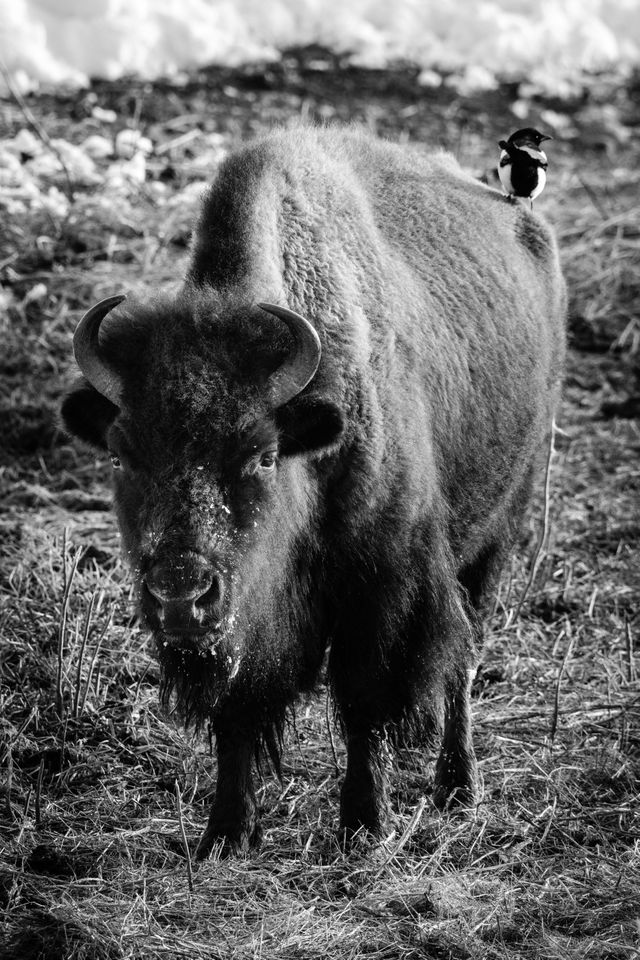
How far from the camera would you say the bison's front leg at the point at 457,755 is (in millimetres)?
5250

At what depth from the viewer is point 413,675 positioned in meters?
5.01

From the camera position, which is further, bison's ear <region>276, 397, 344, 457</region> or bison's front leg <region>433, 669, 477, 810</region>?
bison's front leg <region>433, 669, 477, 810</region>

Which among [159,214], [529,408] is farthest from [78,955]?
[159,214]

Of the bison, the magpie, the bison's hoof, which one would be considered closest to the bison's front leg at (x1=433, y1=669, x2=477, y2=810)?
the bison

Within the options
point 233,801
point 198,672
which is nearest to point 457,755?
point 233,801

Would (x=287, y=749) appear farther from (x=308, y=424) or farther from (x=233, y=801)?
(x=308, y=424)

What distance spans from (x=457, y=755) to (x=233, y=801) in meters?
1.14

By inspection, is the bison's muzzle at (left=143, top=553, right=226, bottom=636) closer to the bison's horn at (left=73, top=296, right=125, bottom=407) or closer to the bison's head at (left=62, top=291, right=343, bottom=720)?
the bison's head at (left=62, top=291, right=343, bottom=720)

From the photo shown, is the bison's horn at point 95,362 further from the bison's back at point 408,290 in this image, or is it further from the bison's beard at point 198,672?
the bison's beard at point 198,672

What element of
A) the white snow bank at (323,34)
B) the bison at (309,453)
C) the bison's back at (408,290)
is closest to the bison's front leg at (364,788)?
the bison at (309,453)

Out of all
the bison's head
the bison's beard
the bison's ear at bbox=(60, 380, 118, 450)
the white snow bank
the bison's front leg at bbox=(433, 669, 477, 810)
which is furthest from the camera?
the white snow bank

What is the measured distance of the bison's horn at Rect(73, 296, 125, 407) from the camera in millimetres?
4234

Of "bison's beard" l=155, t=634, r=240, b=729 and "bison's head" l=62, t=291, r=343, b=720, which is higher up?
"bison's head" l=62, t=291, r=343, b=720

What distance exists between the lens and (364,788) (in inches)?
191
